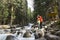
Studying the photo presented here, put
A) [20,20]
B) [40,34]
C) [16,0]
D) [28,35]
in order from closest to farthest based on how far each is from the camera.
→ [40,34] < [28,35] < [16,0] < [20,20]

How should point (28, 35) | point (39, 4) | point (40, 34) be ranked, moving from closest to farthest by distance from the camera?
point (40, 34), point (28, 35), point (39, 4)

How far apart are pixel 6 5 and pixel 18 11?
573 cm

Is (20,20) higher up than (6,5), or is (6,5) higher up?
(6,5)

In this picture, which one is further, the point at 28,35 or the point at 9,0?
the point at 9,0

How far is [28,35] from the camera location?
2072cm

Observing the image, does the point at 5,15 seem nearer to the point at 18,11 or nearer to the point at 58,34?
the point at 18,11

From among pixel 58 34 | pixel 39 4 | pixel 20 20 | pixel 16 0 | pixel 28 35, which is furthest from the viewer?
pixel 20 20

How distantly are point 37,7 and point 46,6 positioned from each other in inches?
172

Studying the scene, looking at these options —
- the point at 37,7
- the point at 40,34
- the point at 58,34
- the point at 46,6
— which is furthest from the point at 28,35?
the point at 37,7

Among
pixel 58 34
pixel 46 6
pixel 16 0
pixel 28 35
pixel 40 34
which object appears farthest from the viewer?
pixel 16 0

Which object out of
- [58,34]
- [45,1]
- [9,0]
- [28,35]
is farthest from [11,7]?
[58,34]

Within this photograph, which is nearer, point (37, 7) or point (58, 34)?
point (58, 34)

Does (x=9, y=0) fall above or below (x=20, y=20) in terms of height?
above

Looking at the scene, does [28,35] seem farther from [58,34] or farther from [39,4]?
[39,4]
